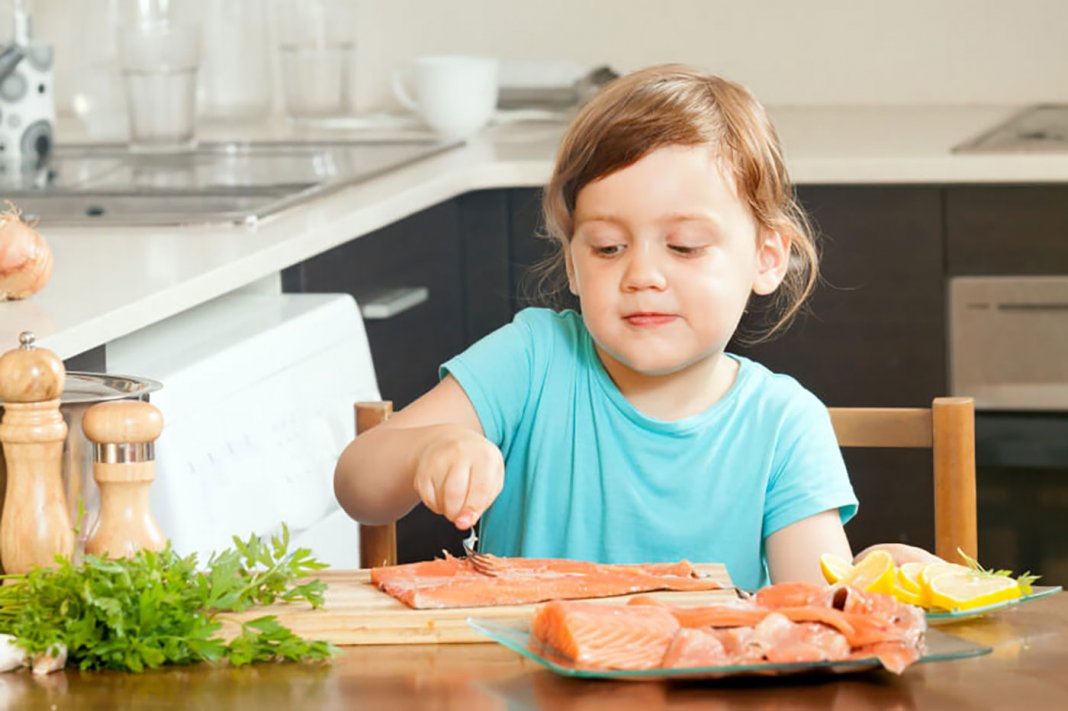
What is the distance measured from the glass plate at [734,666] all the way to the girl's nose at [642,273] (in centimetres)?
44

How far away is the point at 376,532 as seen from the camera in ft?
4.71

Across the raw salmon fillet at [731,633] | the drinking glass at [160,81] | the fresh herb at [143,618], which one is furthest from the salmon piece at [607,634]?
the drinking glass at [160,81]

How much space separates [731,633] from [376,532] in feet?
2.05

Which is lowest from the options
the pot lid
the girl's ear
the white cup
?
the pot lid

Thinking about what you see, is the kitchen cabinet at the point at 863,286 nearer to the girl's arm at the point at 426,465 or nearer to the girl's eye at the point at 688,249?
the girl's arm at the point at 426,465

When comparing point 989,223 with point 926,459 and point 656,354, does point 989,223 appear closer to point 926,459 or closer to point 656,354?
point 926,459

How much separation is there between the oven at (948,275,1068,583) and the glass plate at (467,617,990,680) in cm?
179

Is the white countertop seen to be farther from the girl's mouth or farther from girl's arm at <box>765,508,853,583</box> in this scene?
girl's arm at <box>765,508,853,583</box>

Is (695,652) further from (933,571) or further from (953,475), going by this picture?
(953,475)

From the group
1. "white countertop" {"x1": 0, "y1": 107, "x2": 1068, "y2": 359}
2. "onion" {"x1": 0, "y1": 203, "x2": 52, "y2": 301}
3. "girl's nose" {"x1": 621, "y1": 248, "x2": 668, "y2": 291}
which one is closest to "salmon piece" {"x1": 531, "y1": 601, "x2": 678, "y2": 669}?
"girl's nose" {"x1": 621, "y1": 248, "x2": 668, "y2": 291}

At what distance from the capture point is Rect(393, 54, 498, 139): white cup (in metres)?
2.93

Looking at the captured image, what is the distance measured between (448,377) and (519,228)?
128 centimetres

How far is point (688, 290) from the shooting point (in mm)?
1294

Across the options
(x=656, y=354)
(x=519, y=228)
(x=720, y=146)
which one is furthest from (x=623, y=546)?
(x=519, y=228)
